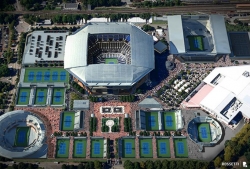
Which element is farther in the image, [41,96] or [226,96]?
[41,96]

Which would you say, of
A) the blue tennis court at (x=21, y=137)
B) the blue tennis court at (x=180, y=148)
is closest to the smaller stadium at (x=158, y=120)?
the blue tennis court at (x=180, y=148)

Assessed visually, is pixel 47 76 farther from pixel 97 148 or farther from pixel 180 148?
pixel 180 148

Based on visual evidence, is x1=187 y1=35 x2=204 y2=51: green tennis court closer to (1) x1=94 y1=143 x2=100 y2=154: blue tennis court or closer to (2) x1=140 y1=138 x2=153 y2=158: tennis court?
(2) x1=140 y1=138 x2=153 y2=158: tennis court

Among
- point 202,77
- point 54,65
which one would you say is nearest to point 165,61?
point 202,77

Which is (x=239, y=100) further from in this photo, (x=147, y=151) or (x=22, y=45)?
(x=22, y=45)

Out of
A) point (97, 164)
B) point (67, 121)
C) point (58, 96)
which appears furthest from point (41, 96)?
point (97, 164)

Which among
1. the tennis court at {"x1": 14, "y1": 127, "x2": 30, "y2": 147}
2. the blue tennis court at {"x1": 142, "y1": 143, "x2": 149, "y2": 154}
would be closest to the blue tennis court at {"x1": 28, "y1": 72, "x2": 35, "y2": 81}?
the tennis court at {"x1": 14, "y1": 127, "x2": 30, "y2": 147}
